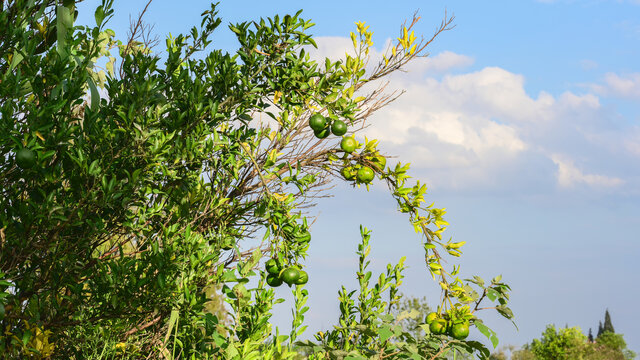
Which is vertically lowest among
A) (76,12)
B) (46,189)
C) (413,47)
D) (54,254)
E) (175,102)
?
(54,254)

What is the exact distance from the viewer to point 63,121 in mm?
3100

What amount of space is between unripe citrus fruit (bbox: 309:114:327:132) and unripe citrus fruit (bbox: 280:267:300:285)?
1098 mm

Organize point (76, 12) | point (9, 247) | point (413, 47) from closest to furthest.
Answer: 1. point (9, 247)
2. point (76, 12)
3. point (413, 47)

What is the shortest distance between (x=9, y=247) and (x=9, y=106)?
0.93 meters

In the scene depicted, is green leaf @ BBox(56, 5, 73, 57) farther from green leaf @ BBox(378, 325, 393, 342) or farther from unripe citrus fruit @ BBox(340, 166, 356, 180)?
green leaf @ BBox(378, 325, 393, 342)

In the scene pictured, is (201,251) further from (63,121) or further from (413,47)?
(413,47)

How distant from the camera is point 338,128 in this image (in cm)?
411

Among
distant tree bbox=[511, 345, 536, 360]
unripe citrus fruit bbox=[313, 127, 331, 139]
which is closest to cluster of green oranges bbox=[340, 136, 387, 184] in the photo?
unripe citrus fruit bbox=[313, 127, 331, 139]

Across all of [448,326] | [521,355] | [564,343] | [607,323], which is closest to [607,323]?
[607,323]

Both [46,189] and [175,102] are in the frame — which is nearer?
[46,189]

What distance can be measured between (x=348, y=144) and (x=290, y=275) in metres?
1.09

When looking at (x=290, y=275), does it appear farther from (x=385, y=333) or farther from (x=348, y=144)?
(x=348, y=144)

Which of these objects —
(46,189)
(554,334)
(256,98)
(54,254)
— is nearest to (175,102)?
(256,98)

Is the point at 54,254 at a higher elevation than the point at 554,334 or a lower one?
lower
